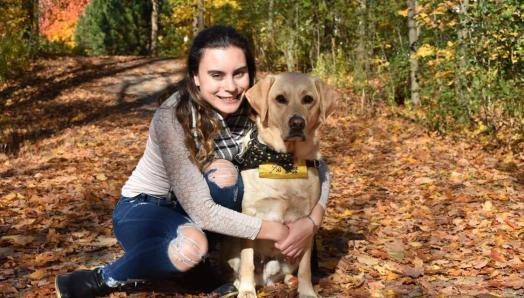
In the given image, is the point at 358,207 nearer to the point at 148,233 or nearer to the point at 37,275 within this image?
the point at 148,233

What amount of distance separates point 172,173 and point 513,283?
6.91ft

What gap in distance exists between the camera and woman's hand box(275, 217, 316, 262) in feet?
9.48

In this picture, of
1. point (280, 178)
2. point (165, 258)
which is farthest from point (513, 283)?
point (165, 258)

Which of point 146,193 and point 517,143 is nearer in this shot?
point 146,193

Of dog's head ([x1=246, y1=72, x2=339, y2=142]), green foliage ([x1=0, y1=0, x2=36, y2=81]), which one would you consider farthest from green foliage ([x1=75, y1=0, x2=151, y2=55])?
dog's head ([x1=246, y1=72, x2=339, y2=142])

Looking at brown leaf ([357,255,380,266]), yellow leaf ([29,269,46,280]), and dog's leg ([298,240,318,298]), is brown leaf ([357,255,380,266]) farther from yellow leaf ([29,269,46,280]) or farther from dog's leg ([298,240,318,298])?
yellow leaf ([29,269,46,280])

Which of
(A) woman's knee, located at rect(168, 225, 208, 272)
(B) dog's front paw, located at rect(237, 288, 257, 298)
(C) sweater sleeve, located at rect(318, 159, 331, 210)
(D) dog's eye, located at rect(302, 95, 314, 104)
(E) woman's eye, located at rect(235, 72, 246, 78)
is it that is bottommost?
(B) dog's front paw, located at rect(237, 288, 257, 298)

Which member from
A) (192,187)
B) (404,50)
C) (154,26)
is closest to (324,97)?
(192,187)

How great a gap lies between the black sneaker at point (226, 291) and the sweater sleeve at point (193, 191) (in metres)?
0.46

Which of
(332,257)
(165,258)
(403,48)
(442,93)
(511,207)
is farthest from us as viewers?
(403,48)

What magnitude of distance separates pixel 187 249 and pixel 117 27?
22060 millimetres

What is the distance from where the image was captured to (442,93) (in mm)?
7559

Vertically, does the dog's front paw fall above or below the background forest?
below

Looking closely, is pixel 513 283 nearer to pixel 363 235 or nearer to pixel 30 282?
pixel 363 235
